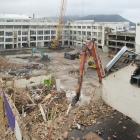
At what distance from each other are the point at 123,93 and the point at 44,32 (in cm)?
6138

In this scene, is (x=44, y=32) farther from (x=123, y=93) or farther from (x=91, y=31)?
(x=123, y=93)

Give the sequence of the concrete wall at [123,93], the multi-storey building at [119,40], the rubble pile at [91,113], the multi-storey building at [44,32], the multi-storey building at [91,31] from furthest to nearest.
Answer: the multi-storey building at [44,32] → the multi-storey building at [91,31] → the multi-storey building at [119,40] → the concrete wall at [123,93] → the rubble pile at [91,113]

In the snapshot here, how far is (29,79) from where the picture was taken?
32438mm

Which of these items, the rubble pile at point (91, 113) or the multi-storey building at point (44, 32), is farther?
the multi-storey building at point (44, 32)

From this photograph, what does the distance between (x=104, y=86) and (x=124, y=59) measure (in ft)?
8.92

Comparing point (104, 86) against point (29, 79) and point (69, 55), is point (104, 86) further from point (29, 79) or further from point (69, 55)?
point (69, 55)

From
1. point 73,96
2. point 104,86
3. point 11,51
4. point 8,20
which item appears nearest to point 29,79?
point 73,96

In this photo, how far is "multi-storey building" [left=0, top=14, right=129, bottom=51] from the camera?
247ft

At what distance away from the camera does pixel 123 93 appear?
74.4 feet

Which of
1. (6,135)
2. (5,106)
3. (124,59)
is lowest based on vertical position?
(6,135)

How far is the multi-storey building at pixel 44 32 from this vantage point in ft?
247

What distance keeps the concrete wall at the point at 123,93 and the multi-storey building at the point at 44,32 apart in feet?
161

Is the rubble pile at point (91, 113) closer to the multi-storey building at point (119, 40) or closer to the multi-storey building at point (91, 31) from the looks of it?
the multi-storey building at point (119, 40)

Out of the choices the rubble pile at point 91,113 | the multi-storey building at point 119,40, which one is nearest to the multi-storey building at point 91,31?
the multi-storey building at point 119,40
